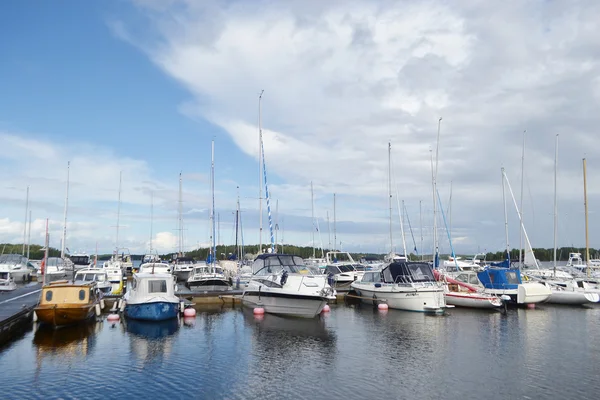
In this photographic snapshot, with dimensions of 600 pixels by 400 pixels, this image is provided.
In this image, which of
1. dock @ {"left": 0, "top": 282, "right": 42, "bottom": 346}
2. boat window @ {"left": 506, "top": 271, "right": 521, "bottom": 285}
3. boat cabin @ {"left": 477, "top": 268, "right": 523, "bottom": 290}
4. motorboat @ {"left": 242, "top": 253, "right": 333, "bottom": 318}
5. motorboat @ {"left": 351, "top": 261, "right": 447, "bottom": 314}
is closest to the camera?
dock @ {"left": 0, "top": 282, "right": 42, "bottom": 346}

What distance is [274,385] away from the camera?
55.3 feet

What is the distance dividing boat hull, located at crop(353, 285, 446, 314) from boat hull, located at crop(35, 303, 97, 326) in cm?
2072

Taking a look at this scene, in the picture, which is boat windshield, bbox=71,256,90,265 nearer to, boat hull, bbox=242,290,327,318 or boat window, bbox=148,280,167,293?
boat window, bbox=148,280,167,293

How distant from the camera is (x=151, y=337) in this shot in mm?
25250

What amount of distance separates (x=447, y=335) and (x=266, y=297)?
12.0 meters

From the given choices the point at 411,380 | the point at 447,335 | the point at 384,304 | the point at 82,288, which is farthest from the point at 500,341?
the point at 82,288

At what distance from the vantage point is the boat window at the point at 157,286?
30406 millimetres

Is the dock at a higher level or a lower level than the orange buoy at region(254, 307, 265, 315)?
higher

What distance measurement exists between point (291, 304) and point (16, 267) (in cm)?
4095

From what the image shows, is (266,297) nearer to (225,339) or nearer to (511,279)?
(225,339)

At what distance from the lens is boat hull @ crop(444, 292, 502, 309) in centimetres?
3481

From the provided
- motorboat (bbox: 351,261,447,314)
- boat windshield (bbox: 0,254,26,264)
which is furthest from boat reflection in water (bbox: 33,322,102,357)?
boat windshield (bbox: 0,254,26,264)

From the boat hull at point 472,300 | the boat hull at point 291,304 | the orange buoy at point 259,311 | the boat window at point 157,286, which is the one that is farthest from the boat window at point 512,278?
the boat window at point 157,286

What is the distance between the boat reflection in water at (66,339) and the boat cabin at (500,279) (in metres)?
29.4
